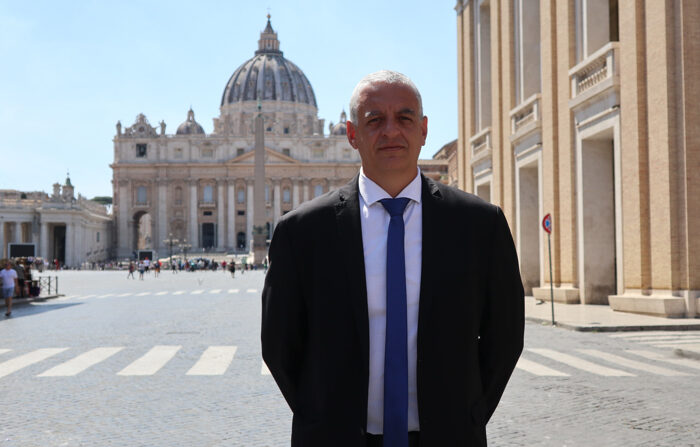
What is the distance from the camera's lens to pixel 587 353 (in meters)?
12.4

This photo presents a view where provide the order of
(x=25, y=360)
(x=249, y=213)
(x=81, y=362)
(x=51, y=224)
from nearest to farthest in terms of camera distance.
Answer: (x=81, y=362)
(x=25, y=360)
(x=51, y=224)
(x=249, y=213)

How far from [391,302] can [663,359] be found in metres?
10.1

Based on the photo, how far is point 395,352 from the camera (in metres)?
2.87

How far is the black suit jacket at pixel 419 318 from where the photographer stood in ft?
9.48

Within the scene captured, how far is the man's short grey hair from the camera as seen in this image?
3.07 m

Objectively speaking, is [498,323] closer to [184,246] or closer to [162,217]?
[184,246]

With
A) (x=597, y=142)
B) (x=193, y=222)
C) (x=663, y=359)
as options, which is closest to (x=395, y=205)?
(x=663, y=359)

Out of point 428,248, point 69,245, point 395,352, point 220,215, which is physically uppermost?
Answer: point 220,215

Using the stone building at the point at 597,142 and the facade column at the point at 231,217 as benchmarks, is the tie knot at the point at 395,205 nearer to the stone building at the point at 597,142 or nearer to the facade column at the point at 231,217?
the stone building at the point at 597,142

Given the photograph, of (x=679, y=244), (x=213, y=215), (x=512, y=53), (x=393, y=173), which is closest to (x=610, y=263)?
(x=679, y=244)

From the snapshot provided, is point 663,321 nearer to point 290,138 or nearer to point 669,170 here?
point 669,170

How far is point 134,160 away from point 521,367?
12659cm

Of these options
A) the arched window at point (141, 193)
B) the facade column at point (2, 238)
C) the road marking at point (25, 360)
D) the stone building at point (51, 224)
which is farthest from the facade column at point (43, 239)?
the road marking at point (25, 360)

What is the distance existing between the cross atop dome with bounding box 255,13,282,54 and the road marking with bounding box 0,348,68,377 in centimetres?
15738
